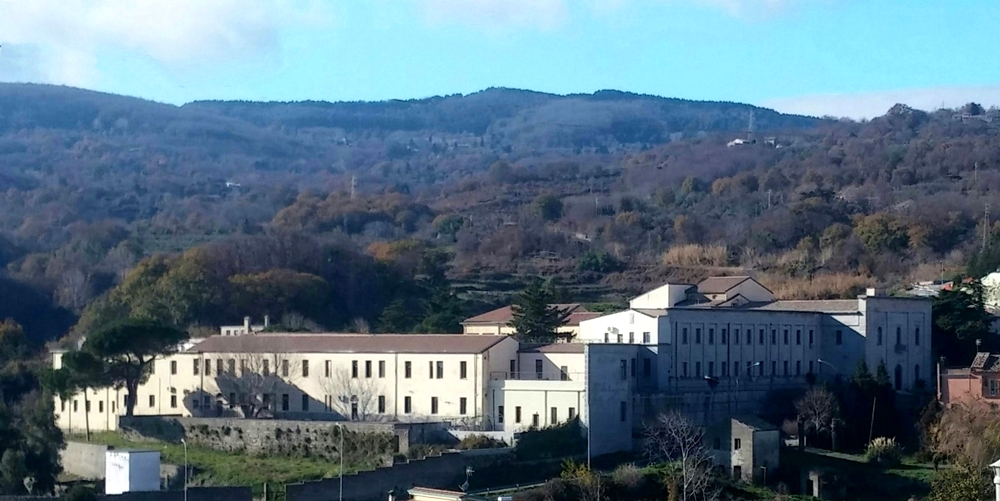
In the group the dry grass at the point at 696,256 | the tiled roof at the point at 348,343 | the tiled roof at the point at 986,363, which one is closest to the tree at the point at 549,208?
the dry grass at the point at 696,256

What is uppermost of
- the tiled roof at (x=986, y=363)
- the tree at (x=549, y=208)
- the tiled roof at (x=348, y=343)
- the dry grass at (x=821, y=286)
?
the tree at (x=549, y=208)

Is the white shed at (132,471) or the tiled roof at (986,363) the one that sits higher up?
the tiled roof at (986,363)

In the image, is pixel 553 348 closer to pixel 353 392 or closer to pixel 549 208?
pixel 353 392

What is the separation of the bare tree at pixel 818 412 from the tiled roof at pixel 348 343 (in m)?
9.56

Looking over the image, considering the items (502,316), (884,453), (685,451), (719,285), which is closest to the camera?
(685,451)

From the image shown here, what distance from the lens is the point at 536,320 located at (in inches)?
2403

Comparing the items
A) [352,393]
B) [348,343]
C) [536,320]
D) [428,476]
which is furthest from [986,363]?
[348,343]

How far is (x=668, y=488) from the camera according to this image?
47.6 metres

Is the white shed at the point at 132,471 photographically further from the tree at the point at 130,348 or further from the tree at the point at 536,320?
the tree at the point at 536,320

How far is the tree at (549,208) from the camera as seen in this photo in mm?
123125

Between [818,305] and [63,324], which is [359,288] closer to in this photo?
[63,324]

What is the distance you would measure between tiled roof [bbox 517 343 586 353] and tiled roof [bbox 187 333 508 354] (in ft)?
3.06

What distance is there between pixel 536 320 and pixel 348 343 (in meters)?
6.98

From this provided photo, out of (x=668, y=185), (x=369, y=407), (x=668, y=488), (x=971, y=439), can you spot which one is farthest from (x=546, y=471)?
(x=668, y=185)
